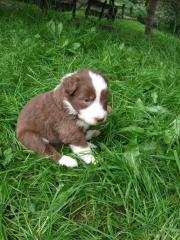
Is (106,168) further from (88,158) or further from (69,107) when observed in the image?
(69,107)

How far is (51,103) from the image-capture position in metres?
5.11

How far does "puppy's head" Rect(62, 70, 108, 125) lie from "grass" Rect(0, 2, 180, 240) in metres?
0.42

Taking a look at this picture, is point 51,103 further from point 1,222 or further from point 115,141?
point 1,222

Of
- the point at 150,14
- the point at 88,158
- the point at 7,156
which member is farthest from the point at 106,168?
the point at 150,14

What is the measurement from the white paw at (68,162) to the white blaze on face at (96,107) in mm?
415

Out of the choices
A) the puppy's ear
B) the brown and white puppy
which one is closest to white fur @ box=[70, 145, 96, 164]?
the brown and white puppy

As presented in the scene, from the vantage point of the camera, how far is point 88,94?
4699mm

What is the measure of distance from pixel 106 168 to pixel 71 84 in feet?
2.83

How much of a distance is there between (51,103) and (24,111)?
1.21 feet

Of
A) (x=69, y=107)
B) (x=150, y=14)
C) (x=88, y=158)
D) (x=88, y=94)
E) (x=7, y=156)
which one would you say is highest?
(x=88, y=94)

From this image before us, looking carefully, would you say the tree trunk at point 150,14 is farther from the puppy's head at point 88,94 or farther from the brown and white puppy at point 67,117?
the puppy's head at point 88,94

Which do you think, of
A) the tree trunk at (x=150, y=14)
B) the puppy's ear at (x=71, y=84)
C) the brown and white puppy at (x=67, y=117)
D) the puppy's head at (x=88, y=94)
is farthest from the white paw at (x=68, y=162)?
the tree trunk at (x=150, y=14)

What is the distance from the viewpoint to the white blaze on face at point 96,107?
4688 millimetres

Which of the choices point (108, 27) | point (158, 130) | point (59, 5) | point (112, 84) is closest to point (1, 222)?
point (158, 130)
